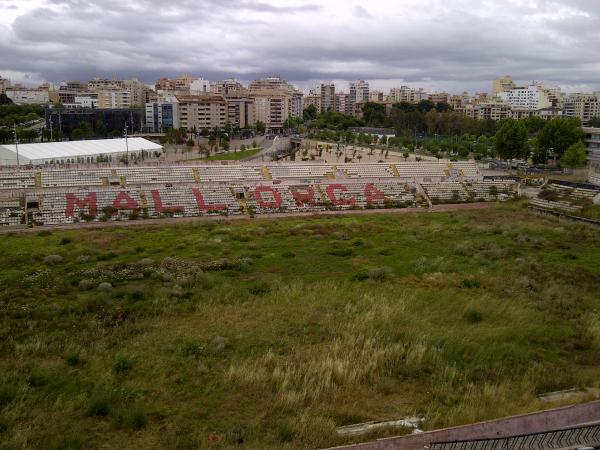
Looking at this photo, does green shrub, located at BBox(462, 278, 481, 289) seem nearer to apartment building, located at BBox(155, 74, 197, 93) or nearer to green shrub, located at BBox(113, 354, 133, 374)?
green shrub, located at BBox(113, 354, 133, 374)

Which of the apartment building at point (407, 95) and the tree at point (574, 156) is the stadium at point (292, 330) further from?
the apartment building at point (407, 95)

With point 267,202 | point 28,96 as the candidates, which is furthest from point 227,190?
point 28,96

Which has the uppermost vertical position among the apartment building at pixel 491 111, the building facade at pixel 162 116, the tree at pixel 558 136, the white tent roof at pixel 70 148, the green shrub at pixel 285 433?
the apartment building at pixel 491 111

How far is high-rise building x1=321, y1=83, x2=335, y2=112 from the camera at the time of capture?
164m

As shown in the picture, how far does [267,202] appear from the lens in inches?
1500

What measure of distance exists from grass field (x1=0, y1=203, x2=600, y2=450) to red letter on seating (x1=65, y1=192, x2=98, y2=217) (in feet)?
22.2

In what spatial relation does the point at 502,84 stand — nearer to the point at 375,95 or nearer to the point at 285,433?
the point at 375,95

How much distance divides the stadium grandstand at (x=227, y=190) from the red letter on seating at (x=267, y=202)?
71mm

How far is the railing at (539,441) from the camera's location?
30.7 ft

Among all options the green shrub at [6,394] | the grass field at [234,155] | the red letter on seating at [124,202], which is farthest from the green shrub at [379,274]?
the grass field at [234,155]

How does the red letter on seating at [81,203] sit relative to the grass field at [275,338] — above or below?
above

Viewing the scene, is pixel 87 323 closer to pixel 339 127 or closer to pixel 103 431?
pixel 103 431

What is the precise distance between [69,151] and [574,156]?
158 ft

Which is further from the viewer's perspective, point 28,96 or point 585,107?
point 28,96
